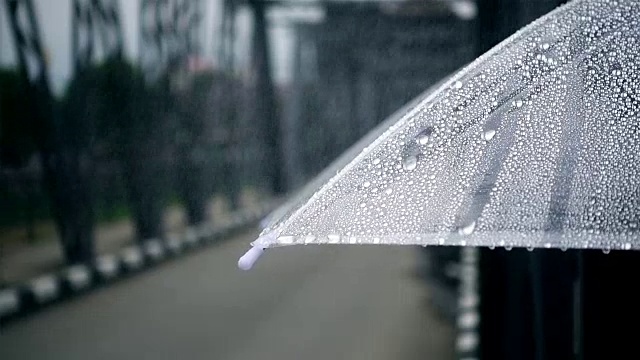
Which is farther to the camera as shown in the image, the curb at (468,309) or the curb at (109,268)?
the curb at (109,268)

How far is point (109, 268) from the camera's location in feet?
11.3

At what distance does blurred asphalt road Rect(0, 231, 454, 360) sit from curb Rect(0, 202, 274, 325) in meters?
0.05

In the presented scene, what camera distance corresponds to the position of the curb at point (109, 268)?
10.9 feet

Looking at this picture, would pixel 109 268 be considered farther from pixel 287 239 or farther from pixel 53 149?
pixel 287 239

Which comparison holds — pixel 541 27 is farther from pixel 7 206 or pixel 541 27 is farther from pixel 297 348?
pixel 7 206

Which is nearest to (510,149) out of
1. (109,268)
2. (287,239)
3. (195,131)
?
(287,239)

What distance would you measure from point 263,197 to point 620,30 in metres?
2.05

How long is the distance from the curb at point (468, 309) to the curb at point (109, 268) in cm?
67

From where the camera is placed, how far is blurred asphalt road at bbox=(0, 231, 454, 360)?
3172mm

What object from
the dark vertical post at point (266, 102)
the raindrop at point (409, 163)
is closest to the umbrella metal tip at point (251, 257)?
the raindrop at point (409, 163)

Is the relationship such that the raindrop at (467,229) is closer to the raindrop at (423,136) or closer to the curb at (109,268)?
the raindrop at (423,136)

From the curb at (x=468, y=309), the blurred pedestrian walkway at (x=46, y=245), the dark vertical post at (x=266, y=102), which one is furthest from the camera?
the blurred pedestrian walkway at (x=46, y=245)

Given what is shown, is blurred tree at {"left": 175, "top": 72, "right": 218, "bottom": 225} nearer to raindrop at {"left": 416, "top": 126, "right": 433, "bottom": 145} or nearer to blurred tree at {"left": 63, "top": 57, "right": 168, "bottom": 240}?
blurred tree at {"left": 63, "top": 57, "right": 168, "bottom": 240}

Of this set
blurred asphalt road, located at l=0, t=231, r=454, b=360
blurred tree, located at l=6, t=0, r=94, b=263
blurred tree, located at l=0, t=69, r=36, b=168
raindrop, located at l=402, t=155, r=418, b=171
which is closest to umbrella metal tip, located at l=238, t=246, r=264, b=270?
raindrop, located at l=402, t=155, r=418, b=171
